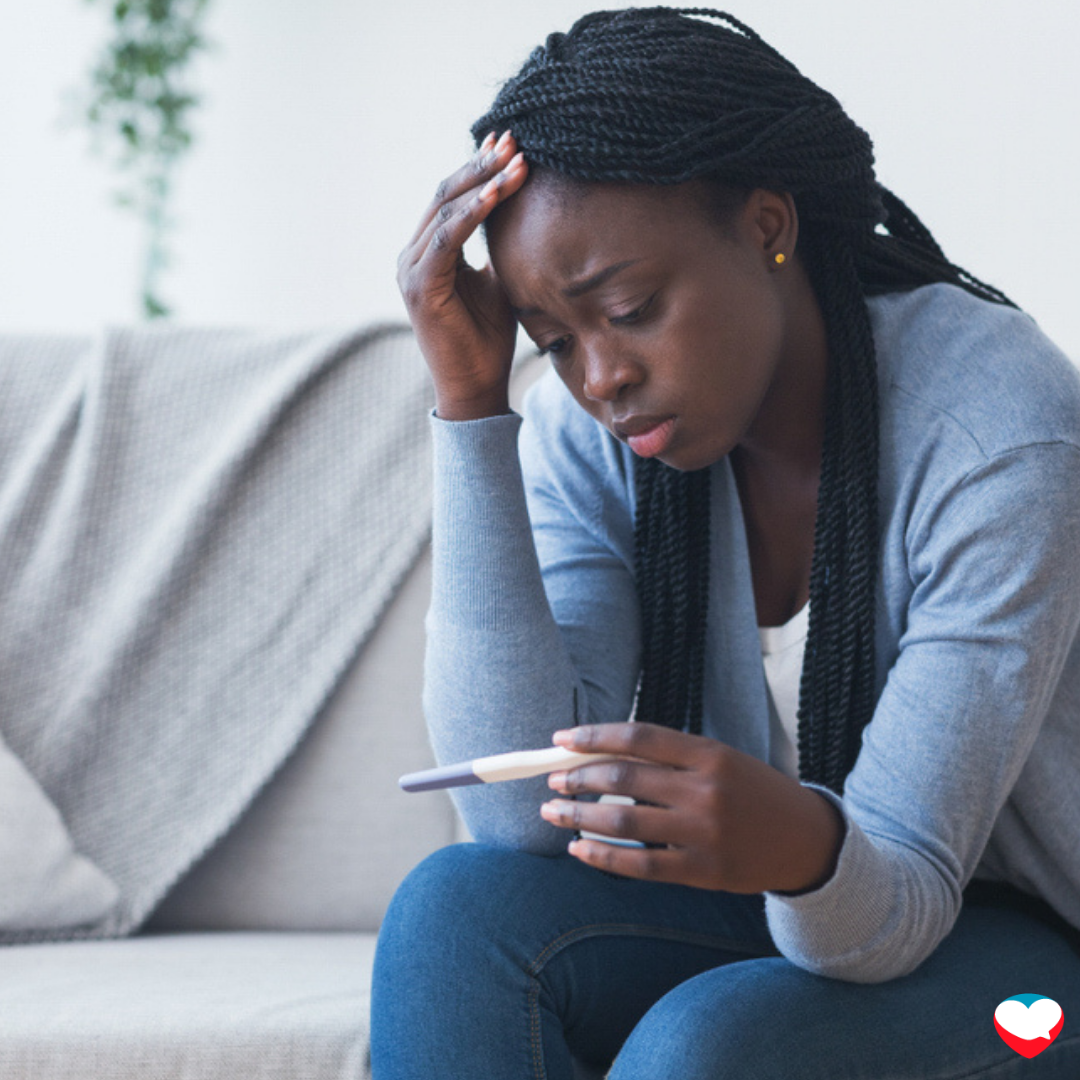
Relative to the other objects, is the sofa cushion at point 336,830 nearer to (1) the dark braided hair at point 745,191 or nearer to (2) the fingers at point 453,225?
(1) the dark braided hair at point 745,191

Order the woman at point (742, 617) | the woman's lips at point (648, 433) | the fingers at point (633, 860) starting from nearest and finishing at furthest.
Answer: the fingers at point (633, 860) → the woman at point (742, 617) → the woman's lips at point (648, 433)

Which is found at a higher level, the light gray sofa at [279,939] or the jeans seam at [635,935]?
the jeans seam at [635,935]

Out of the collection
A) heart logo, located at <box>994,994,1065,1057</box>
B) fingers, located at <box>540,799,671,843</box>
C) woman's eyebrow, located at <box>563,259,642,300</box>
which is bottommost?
heart logo, located at <box>994,994,1065,1057</box>

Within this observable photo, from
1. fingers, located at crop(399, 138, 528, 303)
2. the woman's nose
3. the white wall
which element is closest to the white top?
the woman's nose

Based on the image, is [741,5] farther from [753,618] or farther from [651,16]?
[753,618]

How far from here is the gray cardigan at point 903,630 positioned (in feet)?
2.40

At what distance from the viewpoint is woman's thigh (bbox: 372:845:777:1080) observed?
0.73 metres

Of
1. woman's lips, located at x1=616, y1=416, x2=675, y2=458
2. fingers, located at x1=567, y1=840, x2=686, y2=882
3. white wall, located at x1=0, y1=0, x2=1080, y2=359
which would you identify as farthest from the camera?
white wall, located at x1=0, y1=0, x2=1080, y2=359

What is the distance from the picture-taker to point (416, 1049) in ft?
2.38

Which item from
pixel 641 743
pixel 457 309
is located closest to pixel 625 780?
pixel 641 743

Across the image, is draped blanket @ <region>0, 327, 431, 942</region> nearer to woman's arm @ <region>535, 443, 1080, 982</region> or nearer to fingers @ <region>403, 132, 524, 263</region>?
fingers @ <region>403, 132, 524, 263</region>

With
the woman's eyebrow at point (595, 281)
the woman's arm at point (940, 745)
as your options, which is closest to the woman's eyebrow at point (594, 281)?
the woman's eyebrow at point (595, 281)

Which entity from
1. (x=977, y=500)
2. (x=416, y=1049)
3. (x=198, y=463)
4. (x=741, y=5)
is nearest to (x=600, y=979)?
(x=416, y=1049)

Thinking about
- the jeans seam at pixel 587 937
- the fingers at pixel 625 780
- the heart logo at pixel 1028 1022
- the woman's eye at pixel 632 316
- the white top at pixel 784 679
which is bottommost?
the jeans seam at pixel 587 937
